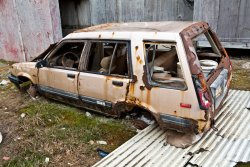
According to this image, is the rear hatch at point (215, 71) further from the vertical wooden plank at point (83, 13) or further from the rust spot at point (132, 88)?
the vertical wooden plank at point (83, 13)

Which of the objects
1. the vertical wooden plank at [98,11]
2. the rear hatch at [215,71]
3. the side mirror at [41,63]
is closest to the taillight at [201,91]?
the rear hatch at [215,71]

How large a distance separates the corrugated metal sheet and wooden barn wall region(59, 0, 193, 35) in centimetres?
527

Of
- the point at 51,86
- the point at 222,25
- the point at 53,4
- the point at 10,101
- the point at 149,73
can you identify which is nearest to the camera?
the point at 149,73

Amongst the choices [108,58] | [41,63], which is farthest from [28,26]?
[108,58]

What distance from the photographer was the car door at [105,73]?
4578mm

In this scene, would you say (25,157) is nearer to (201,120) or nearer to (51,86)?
(51,86)

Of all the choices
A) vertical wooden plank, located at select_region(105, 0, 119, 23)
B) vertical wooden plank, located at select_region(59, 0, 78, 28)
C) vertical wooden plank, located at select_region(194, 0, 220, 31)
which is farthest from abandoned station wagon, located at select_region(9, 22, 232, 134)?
vertical wooden plank, located at select_region(59, 0, 78, 28)

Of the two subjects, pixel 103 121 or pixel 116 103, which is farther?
pixel 103 121

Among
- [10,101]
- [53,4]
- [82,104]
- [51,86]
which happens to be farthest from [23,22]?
[82,104]

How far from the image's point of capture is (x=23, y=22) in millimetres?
9695

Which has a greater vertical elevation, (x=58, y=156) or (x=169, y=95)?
(x=169, y=95)

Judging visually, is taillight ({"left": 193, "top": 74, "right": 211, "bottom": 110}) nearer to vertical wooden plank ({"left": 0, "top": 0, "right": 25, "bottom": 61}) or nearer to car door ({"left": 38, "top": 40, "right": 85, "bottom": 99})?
car door ({"left": 38, "top": 40, "right": 85, "bottom": 99})

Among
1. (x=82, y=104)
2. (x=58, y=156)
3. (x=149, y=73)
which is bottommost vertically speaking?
(x=58, y=156)

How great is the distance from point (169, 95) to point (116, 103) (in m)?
1.09
